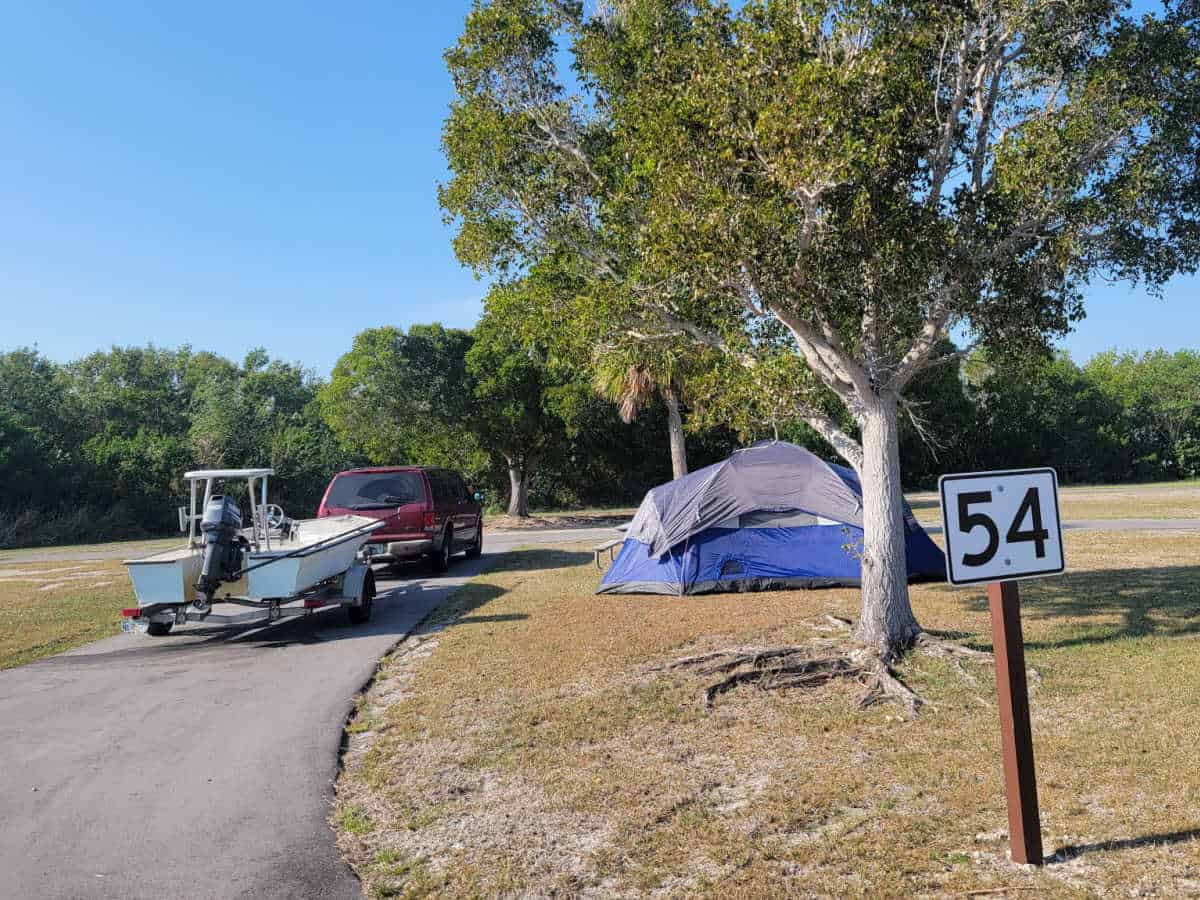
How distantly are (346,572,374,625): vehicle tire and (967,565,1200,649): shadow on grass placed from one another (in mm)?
7100

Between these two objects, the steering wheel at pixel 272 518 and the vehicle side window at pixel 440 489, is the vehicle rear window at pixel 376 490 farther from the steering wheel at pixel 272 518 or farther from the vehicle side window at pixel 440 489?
the steering wheel at pixel 272 518

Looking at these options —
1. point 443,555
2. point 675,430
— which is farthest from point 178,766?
point 675,430

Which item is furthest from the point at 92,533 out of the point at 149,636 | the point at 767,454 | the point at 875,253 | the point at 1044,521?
the point at 1044,521

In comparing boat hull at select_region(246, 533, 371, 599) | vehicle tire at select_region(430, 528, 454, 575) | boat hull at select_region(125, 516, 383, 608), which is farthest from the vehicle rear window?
boat hull at select_region(246, 533, 371, 599)

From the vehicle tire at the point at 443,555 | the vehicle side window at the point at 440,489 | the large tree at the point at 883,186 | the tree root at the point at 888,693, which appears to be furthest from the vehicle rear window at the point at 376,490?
the tree root at the point at 888,693

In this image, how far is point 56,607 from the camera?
541 inches

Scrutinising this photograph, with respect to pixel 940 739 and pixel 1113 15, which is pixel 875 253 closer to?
pixel 1113 15

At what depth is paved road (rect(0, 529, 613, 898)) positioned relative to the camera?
4430mm

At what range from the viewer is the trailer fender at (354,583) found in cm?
1109

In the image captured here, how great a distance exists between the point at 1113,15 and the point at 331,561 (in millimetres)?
9517

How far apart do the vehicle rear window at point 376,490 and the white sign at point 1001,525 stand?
1283 cm

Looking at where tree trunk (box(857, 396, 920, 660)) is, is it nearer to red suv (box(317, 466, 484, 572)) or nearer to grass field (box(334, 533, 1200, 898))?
grass field (box(334, 533, 1200, 898))

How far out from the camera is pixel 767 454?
43.8ft

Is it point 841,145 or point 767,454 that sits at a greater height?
point 841,145
